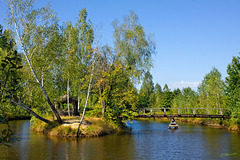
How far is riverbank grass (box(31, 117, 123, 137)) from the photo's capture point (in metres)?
26.1

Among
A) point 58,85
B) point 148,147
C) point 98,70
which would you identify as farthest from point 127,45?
point 148,147

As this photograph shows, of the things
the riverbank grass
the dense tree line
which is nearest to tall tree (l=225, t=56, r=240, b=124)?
the dense tree line

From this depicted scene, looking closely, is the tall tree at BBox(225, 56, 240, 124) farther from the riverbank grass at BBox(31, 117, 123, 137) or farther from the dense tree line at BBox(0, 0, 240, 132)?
the riverbank grass at BBox(31, 117, 123, 137)

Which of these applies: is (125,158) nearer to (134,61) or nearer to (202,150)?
(202,150)

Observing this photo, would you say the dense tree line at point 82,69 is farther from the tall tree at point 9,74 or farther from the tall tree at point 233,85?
the tall tree at point 9,74

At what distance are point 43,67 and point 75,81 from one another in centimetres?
867

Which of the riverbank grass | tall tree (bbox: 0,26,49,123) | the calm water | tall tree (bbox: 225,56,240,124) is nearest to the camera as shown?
tall tree (bbox: 0,26,49,123)

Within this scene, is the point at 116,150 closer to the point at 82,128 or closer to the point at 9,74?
the point at 82,128

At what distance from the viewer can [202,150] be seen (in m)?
19.9

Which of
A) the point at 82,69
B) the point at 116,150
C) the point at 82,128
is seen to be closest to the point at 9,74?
the point at 116,150

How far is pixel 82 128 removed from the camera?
2627cm

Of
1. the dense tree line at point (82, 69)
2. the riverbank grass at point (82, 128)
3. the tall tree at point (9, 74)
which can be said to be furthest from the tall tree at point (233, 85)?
the tall tree at point (9, 74)

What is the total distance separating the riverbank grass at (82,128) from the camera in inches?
1026

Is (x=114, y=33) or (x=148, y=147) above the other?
(x=114, y=33)
